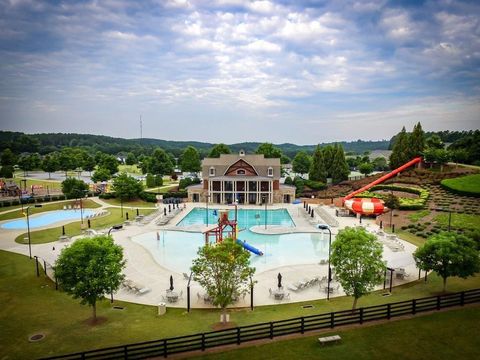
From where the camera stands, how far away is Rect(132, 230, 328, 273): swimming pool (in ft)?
106

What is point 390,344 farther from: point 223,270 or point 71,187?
point 71,187

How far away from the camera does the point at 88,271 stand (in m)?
18.8

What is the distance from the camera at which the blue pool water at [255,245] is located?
32.6 metres

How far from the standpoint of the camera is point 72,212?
5519cm

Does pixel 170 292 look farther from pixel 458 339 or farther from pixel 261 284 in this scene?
pixel 458 339

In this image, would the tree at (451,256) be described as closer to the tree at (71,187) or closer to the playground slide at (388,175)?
the playground slide at (388,175)

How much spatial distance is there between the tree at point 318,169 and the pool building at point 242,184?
47.8ft

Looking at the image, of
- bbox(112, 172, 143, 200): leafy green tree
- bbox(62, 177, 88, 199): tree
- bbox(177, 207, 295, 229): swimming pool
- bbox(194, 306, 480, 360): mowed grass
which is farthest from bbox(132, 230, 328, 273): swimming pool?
bbox(62, 177, 88, 199): tree

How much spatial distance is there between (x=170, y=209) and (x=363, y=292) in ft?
135

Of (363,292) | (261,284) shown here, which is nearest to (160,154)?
(261,284)

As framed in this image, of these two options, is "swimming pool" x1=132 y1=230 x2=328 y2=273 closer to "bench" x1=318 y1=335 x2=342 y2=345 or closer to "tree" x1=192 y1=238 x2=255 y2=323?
"tree" x1=192 y1=238 x2=255 y2=323

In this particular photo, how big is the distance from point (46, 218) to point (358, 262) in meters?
48.5

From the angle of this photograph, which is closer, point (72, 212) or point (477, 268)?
point (477, 268)

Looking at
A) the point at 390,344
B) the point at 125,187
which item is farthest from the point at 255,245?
the point at 125,187
